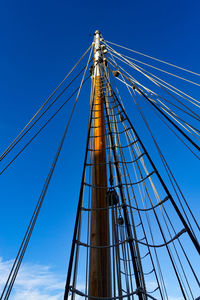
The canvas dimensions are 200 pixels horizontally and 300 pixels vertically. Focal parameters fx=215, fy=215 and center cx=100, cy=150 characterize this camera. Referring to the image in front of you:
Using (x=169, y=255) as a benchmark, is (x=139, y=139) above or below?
above

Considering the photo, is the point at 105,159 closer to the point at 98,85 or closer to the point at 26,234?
A: the point at 26,234

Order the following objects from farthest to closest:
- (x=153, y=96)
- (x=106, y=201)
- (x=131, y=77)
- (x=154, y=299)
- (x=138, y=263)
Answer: (x=131, y=77) < (x=153, y=96) < (x=106, y=201) < (x=138, y=263) < (x=154, y=299)

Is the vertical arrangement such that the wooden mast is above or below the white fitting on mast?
below

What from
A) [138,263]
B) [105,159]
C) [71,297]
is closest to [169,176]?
[105,159]

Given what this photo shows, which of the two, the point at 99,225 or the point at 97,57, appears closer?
the point at 99,225

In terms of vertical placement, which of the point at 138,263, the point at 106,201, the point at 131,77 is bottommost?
the point at 138,263

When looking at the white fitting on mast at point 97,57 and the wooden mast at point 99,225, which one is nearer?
the wooden mast at point 99,225

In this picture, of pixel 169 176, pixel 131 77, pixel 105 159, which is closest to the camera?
pixel 169 176

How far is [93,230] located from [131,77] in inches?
198

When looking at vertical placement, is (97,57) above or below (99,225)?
above

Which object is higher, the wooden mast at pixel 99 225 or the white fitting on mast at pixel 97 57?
the white fitting on mast at pixel 97 57

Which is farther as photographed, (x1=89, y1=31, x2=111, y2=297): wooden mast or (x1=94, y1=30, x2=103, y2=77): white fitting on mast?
(x1=94, y1=30, x2=103, y2=77): white fitting on mast

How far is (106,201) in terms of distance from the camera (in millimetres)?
4617

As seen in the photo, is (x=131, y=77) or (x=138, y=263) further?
(x=131, y=77)
